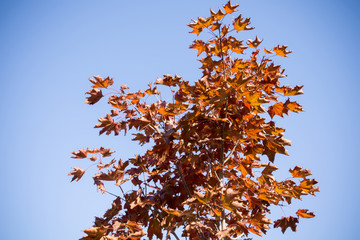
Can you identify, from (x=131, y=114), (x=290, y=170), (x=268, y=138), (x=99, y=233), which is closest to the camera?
(x=99, y=233)

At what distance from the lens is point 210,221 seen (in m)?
2.85

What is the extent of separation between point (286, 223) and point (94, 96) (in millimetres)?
2546

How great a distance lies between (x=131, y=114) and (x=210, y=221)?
4.76 ft

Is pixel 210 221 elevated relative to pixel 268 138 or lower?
lower

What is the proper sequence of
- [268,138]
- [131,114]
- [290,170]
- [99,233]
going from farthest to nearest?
1. [131,114]
2. [290,170]
3. [268,138]
4. [99,233]

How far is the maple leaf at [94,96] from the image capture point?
307 cm

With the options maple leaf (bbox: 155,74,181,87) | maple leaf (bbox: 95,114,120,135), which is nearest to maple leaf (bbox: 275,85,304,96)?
maple leaf (bbox: 155,74,181,87)

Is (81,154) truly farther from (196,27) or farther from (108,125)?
(196,27)

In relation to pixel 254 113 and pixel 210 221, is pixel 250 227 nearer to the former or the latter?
pixel 210 221

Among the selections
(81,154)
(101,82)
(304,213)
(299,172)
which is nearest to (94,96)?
(101,82)

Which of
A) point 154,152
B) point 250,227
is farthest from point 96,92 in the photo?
point 250,227

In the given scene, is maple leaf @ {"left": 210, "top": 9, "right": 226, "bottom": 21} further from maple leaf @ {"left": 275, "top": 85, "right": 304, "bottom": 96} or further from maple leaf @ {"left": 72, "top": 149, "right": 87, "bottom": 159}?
maple leaf @ {"left": 72, "top": 149, "right": 87, "bottom": 159}

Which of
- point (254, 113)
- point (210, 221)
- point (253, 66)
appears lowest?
point (210, 221)

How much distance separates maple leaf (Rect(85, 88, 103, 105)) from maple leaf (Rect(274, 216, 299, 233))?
246 cm
